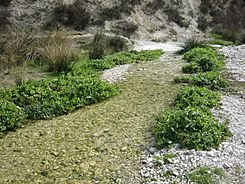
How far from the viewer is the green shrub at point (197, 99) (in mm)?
7055

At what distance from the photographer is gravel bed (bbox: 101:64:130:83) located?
952 cm

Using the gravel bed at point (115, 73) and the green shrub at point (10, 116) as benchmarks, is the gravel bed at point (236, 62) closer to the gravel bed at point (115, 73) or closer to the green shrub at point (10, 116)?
the gravel bed at point (115, 73)

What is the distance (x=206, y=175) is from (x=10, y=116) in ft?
11.7

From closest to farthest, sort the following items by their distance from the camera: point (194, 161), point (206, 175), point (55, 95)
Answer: point (206, 175) < point (194, 161) < point (55, 95)

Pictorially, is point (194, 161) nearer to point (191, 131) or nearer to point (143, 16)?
point (191, 131)

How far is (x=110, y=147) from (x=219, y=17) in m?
20.8

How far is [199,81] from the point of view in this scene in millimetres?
8656

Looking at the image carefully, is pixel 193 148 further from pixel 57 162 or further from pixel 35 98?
pixel 35 98

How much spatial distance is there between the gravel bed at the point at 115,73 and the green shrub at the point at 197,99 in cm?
235

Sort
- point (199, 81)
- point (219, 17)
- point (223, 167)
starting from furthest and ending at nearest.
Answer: point (219, 17) → point (199, 81) → point (223, 167)

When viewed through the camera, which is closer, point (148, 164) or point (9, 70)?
point (148, 164)

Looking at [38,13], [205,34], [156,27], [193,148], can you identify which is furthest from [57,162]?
[205,34]

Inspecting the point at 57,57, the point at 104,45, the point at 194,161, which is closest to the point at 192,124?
the point at 194,161

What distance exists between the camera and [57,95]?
750 cm
